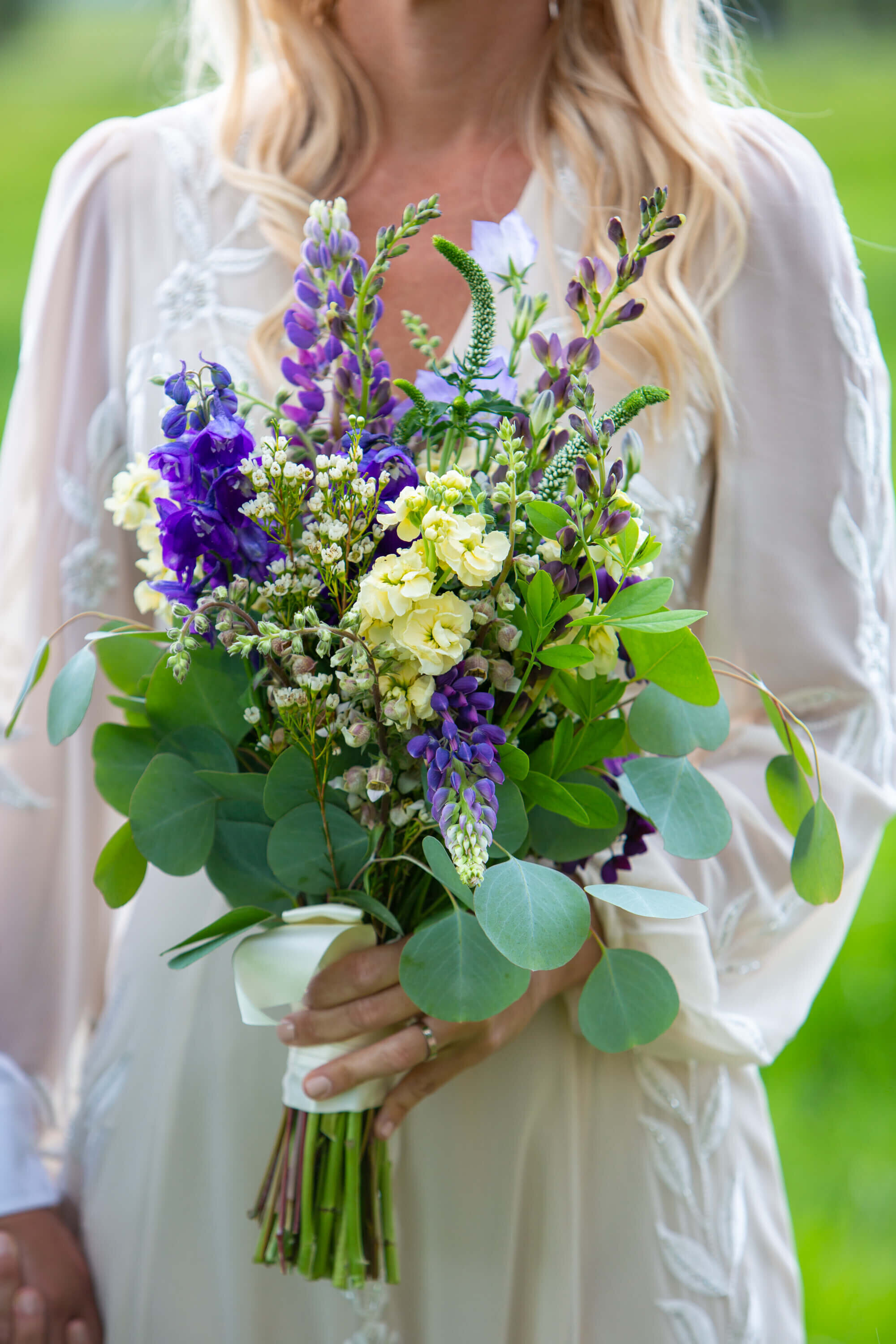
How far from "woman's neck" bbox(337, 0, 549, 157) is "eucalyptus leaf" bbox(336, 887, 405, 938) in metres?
0.78

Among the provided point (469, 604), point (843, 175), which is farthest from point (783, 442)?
point (843, 175)

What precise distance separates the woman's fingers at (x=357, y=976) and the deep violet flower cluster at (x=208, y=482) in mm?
292

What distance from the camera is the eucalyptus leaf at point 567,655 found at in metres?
0.64

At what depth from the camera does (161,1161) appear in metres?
1.03

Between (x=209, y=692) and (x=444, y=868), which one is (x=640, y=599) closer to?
(x=444, y=868)

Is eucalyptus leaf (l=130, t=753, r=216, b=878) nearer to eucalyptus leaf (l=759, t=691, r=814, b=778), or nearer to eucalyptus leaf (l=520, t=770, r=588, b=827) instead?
eucalyptus leaf (l=520, t=770, r=588, b=827)

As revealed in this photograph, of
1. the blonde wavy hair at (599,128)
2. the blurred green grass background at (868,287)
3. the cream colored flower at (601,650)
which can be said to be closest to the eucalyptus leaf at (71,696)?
the cream colored flower at (601,650)

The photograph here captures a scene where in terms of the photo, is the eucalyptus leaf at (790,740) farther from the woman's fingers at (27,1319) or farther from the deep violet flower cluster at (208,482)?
the woman's fingers at (27,1319)

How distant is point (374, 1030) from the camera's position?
0.84 m

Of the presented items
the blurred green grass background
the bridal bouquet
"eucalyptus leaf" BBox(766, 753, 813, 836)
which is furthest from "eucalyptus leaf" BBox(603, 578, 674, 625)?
the blurred green grass background

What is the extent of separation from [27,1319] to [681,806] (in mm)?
738

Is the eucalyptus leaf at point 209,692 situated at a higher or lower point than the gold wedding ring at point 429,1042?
higher

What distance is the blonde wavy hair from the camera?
1.04 metres

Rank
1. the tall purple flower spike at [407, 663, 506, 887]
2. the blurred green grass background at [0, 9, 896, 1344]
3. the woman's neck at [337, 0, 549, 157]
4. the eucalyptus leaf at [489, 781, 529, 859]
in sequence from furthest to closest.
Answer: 1. the blurred green grass background at [0, 9, 896, 1344]
2. the woman's neck at [337, 0, 549, 157]
3. the eucalyptus leaf at [489, 781, 529, 859]
4. the tall purple flower spike at [407, 663, 506, 887]
